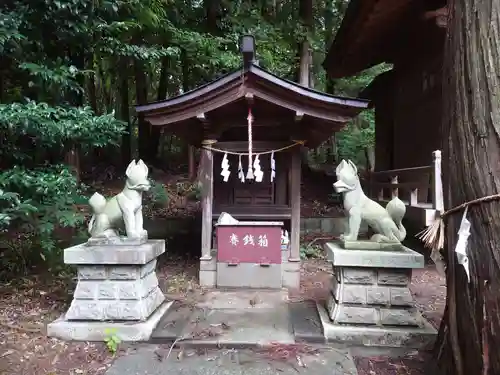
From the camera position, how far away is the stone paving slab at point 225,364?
3482 mm

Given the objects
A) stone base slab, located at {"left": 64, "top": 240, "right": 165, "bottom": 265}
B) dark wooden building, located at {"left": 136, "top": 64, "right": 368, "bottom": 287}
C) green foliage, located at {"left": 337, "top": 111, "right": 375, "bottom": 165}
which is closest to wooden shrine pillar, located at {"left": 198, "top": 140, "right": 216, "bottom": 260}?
dark wooden building, located at {"left": 136, "top": 64, "right": 368, "bottom": 287}

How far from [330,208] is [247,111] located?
228 inches

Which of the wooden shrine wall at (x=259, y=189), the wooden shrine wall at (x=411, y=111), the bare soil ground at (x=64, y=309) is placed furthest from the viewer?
the wooden shrine wall at (x=411, y=111)

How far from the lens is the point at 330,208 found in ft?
37.3

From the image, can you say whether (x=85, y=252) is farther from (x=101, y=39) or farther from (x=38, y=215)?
(x=101, y=39)

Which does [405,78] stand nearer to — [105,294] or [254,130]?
[254,130]

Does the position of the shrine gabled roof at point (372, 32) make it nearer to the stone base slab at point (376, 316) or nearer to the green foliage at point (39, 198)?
the stone base slab at point (376, 316)

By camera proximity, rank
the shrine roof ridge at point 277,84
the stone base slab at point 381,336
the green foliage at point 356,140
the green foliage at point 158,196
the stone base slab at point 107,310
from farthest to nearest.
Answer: the green foliage at point 356,140 < the green foliage at point 158,196 < the shrine roof ridge at point 277,84 < the stone base slab at point 107,310 < the stone base slab at point 381,336

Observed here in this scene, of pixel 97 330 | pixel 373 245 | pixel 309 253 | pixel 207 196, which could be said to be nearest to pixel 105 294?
pixel 97 330

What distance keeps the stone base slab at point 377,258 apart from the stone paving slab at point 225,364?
0.91m

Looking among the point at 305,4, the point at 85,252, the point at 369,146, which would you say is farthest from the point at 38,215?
the point at 369,146

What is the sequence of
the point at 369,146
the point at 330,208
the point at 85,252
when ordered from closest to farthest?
the point at 85,252 → the point at 330,208 → the point at 369,146

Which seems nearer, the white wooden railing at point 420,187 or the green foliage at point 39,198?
the green foliage at point 39,198

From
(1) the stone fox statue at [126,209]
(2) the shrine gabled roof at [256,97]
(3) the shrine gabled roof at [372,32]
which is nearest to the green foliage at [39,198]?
(1) the stone fox statue at [126,209]
